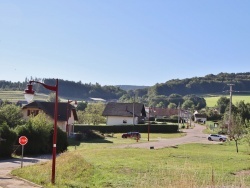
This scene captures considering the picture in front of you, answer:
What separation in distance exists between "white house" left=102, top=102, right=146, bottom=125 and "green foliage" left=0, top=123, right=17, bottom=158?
5780 cm

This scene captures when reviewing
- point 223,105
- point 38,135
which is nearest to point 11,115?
point 38,135

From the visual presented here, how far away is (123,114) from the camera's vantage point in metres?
97.4

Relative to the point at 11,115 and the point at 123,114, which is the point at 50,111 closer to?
the point at 11,115

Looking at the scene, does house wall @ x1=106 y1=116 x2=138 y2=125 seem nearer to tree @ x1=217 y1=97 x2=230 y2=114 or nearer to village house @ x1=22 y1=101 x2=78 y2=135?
village house @ x1=22 y1=101 x2=78 y2=135

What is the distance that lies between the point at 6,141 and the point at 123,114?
60.6 m

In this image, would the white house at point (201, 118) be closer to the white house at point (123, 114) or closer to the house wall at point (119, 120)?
the white house at point (123, 114)

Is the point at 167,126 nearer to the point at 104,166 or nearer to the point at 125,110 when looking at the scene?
the point at 125,110

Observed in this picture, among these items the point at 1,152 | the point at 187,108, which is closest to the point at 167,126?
the point at 1,152

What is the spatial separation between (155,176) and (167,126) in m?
69.2

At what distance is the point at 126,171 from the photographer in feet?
72.1

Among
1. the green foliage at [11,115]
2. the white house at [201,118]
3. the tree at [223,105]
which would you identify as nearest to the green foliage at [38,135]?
the green foliage at [11,115]

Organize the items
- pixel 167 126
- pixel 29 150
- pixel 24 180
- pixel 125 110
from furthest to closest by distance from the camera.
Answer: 1. pixel 125 110
2. pixel 167 126
3. pixel 29 150
4. pixel 24 180

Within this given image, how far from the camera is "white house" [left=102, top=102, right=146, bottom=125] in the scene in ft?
318

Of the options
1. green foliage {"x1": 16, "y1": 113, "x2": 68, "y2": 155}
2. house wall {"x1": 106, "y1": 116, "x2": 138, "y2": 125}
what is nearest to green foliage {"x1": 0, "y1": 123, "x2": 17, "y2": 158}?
green foliage {"x1": 16, "y1": 113, "x2": 68, "y2": 155}
